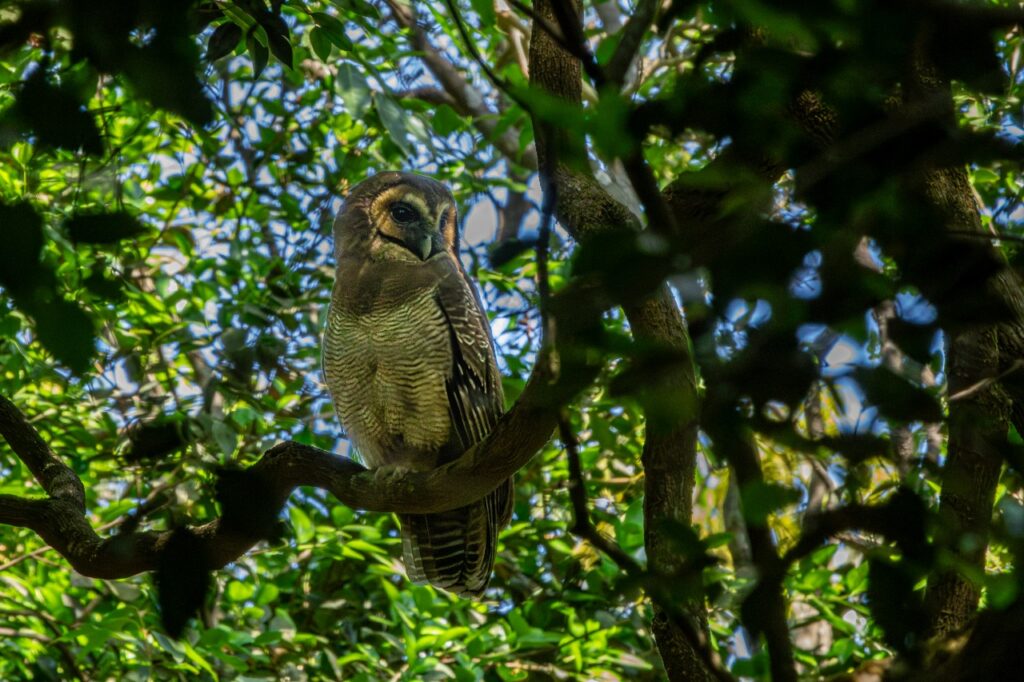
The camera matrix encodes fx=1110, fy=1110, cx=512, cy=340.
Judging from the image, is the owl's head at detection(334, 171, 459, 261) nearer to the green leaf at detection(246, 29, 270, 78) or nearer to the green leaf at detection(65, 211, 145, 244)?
the green leaf at detection(246, 29, 270, 78)

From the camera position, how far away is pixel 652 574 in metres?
1.19

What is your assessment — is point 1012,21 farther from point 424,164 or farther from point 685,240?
point 424,164

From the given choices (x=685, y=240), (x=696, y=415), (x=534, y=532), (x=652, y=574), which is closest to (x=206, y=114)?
(x=685, y=240)

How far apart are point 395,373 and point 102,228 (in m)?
2.91

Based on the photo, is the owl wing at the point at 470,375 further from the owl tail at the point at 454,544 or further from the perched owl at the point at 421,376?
the owl tail at the point at 454,544

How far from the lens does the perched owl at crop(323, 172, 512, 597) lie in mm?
3943

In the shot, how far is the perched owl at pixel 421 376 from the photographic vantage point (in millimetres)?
3943

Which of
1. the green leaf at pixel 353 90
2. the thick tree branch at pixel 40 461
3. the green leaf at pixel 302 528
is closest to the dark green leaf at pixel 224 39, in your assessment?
the green leaf at pixel 353 90

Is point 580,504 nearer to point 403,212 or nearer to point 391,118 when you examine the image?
point 391,118

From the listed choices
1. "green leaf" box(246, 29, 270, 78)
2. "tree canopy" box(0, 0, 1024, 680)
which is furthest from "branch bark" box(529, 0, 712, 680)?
"green leaf" box(246, 29, 270, 78)

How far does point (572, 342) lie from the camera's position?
1076mm

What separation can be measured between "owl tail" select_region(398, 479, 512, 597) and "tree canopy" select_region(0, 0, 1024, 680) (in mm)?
249

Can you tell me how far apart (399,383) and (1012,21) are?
311 centimetres

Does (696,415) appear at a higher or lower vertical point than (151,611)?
lower
